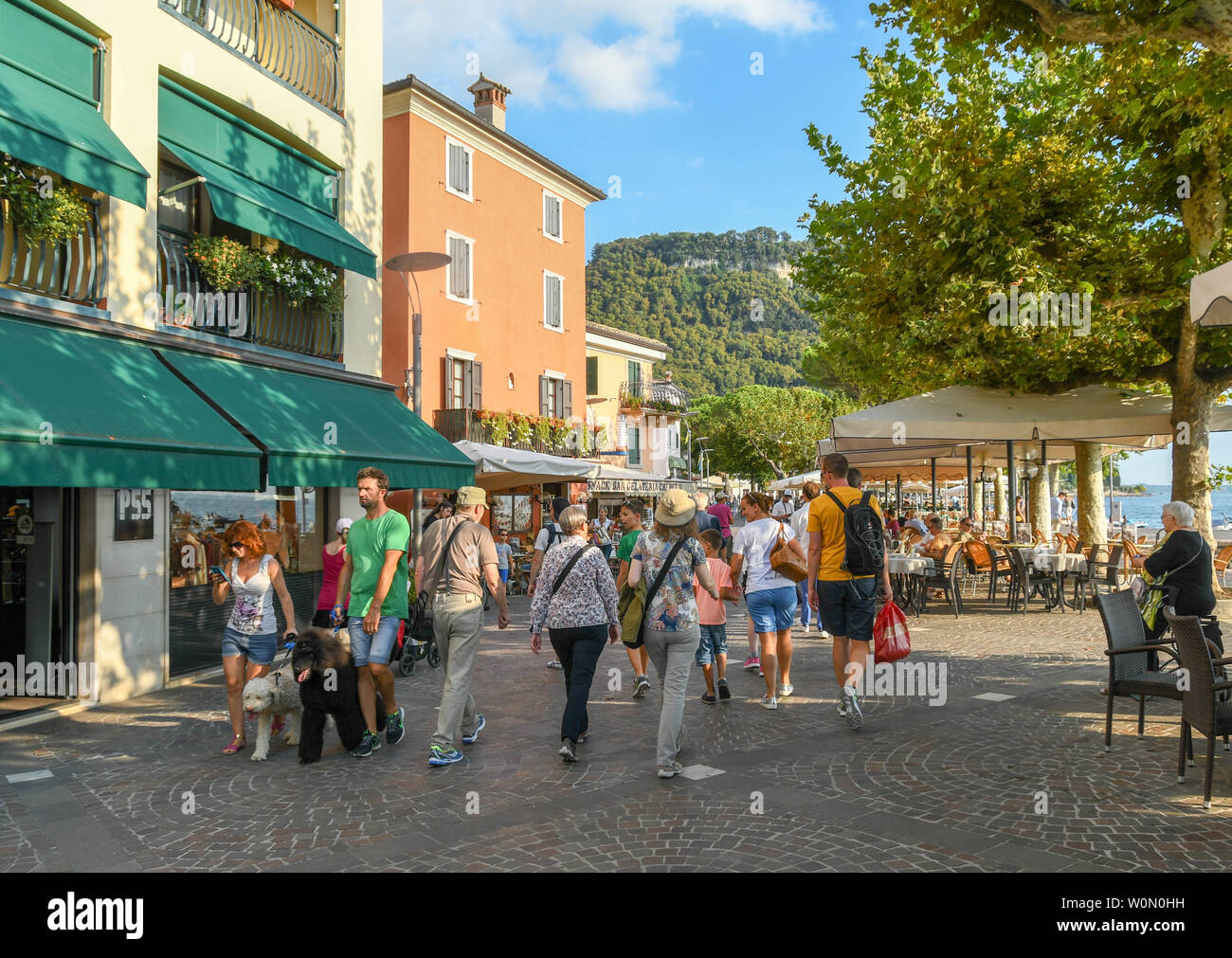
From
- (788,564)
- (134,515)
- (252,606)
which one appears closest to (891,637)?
(788,564)

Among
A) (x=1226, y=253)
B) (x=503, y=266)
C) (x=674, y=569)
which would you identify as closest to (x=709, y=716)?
(x=674, y=569)

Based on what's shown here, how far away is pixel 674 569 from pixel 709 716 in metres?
1.92

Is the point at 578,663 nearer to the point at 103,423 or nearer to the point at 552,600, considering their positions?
the point at 552,600

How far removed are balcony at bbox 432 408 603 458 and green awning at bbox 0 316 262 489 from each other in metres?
11.4

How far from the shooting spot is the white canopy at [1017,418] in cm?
1234

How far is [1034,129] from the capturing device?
41.8 feet

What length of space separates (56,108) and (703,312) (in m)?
108

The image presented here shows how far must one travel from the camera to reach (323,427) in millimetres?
9891

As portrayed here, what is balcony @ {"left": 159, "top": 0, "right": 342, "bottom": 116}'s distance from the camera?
10.2 metres

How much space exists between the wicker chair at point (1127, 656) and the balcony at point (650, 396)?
3525 cm

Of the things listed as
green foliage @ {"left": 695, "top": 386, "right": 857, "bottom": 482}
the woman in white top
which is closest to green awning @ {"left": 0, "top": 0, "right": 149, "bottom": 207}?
the woman in white top

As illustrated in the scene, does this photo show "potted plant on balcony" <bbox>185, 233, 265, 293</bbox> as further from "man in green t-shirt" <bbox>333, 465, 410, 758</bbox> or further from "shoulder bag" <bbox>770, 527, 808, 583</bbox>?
"shoulder bag" <bbox>770, 527, 808, 583</bbox>

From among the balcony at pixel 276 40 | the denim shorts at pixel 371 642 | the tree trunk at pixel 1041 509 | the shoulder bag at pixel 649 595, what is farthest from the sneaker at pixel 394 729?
the tree trunk at pixel 1041 509
